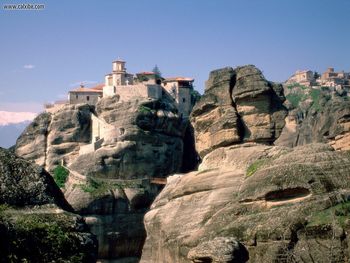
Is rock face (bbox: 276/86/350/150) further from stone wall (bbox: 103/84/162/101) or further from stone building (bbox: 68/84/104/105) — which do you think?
stone building (bbox: 68/84/104/105)

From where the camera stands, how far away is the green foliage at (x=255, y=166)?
2823 centimetres

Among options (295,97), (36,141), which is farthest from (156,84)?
(295,97)

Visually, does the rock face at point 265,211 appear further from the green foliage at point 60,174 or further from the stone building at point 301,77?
the stone building at point 301,77

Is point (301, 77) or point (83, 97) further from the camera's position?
point (301, 77)

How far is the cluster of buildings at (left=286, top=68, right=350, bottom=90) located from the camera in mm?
150012

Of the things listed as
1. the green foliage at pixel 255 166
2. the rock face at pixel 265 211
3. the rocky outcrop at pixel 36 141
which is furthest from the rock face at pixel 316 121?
the rocky outcrop at pixel 36 141

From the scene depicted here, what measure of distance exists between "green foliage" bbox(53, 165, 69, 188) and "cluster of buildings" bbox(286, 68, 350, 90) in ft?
271

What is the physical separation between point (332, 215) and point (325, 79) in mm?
138832

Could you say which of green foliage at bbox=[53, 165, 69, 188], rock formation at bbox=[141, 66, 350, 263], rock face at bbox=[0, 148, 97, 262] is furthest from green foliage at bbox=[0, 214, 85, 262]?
green foliage at bbox=[53, 165, 69, 188]

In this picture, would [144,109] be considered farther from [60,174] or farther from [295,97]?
[295,97]

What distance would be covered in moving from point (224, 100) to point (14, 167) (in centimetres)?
2393

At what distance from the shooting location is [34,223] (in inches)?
559

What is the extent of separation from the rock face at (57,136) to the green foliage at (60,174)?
3.78m

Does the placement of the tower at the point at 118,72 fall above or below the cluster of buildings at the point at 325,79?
below
